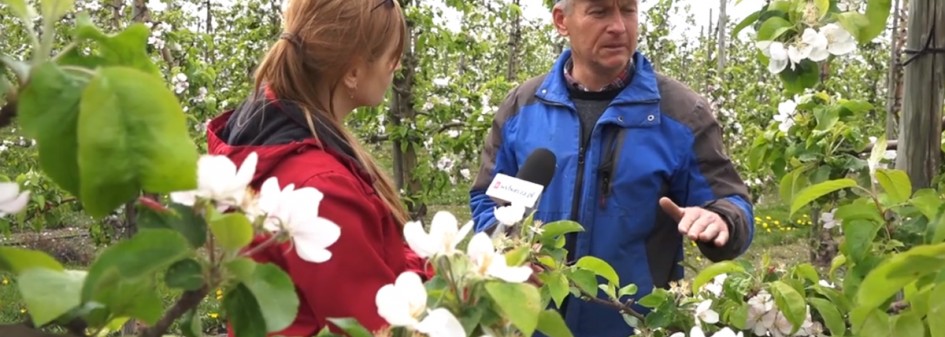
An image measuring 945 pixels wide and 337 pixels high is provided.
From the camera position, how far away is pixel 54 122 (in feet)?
1.66

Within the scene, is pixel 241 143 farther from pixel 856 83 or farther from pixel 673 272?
pixel 856 83

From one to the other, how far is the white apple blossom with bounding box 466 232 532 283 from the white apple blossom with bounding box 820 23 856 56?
2.70ft

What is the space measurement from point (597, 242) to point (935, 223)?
1.08 meters

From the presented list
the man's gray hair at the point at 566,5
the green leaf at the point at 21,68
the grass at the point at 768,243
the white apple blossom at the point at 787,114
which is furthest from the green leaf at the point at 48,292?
the grass at the point at 768,243

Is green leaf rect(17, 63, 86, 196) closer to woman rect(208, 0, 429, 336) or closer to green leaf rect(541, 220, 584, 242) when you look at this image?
woman rect(208, 0, 429, 336)

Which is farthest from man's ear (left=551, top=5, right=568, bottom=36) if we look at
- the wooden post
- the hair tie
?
the wooden post

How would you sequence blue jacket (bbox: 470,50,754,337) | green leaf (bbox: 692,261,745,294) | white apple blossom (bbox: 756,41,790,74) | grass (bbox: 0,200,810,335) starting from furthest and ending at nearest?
grass (bbox: 0,200,810,335), blue jacket (bbox: 470,50,754,337), green leaf (bbox: 692,261,745,294), white apple blossom (bbox: 756,41,790,74)

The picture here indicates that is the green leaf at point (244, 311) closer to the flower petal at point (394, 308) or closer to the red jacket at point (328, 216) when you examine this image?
the flower petal at point (394, 308)

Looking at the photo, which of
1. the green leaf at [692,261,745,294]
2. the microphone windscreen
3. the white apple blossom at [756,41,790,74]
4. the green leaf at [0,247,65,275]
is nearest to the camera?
the green leaf at [0,247,65,275]

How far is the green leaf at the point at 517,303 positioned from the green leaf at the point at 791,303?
77 cm

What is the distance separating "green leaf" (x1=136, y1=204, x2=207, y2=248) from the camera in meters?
0.59

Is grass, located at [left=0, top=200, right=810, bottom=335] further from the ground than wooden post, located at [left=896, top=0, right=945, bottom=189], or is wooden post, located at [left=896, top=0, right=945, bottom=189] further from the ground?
wooden post, located at [left=896, top=0, right=945, bottom=189]

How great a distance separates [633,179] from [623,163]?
0.14 ft

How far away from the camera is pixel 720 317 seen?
1.56m
